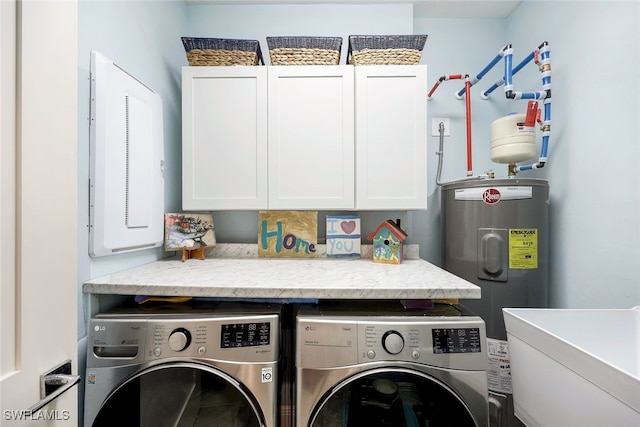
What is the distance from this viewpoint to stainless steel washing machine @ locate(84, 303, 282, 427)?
876mm

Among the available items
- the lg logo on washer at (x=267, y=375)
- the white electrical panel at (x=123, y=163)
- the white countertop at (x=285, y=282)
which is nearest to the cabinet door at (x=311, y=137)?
the white countertop at (x=285, y=282)

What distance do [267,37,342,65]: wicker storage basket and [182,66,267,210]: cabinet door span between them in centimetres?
16

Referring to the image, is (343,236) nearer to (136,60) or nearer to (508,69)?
(508,69)

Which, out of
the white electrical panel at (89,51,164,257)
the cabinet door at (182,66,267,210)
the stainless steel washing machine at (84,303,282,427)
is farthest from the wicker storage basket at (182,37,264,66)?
the stainless steel washing machine at (84,303,282,427)

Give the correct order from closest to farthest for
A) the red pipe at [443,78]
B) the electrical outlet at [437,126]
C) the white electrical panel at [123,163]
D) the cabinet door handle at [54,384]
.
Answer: the cabinet door handle at [54,384], the white electrical panel at [123,163], the red pipe at [443,78], the electrical outlet at [437,126]

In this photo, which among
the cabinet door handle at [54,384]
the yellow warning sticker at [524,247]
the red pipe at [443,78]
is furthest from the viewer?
the red pipe at [443,78]

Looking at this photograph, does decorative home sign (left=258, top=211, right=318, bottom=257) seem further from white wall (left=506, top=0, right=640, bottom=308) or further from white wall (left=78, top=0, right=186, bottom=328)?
white wall (left=506, top=0, right=640, bottom=308)

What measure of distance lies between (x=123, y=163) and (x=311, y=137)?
90 centimetres

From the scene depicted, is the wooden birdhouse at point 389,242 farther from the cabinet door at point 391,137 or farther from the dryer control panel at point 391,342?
the dryer control panel at point 391,342

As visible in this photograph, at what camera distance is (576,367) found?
65 centimetres

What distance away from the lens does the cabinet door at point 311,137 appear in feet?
4.65

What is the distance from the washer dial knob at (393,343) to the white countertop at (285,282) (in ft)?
0.43

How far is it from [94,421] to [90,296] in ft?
1.39

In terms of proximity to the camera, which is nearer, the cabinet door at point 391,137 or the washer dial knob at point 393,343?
the washer dial knob at point 393,343
